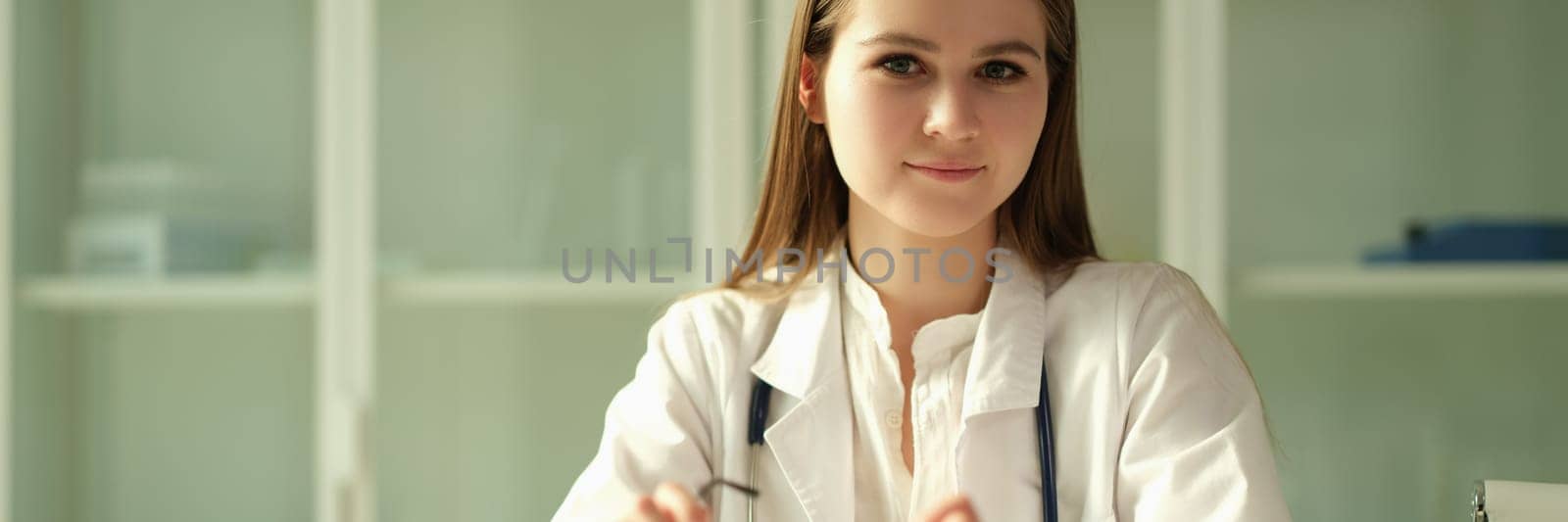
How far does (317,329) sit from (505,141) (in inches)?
14.2

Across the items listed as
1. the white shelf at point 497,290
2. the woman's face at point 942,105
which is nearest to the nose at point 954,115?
the woman's face at point 942,105

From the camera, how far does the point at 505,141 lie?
5.67ft

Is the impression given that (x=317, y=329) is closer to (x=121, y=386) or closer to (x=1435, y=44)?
(x=121, y=386)

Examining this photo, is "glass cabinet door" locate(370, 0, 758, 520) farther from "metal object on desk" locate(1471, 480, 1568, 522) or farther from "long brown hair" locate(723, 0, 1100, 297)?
"metal object on desk" locate(1471, 480, 1568, 522)

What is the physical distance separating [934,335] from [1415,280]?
892 millimetres

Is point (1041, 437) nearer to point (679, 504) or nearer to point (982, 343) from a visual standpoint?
point (982, 343)

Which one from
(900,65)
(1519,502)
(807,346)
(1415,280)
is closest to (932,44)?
(900,65)

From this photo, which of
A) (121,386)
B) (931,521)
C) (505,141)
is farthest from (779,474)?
(121,386)

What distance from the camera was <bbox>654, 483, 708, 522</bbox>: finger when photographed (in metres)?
0.75

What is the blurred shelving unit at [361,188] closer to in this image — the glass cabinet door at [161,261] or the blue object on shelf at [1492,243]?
the glass cabinet door at [161,261]

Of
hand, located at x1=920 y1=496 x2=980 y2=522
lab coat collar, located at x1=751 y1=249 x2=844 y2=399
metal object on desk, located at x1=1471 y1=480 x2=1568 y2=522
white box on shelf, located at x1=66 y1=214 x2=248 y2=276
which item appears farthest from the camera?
white box on shelf, located at x1=66 y1=214 x2=248 y2=276

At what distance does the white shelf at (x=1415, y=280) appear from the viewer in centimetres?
150

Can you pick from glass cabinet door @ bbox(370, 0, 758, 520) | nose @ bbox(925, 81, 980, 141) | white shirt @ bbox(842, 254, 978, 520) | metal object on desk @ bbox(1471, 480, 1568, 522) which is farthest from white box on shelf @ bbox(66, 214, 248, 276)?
metal object on desk @ bbox(1471, 480, 1568, 522)

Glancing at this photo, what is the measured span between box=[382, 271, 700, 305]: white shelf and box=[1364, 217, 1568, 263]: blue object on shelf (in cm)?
103
